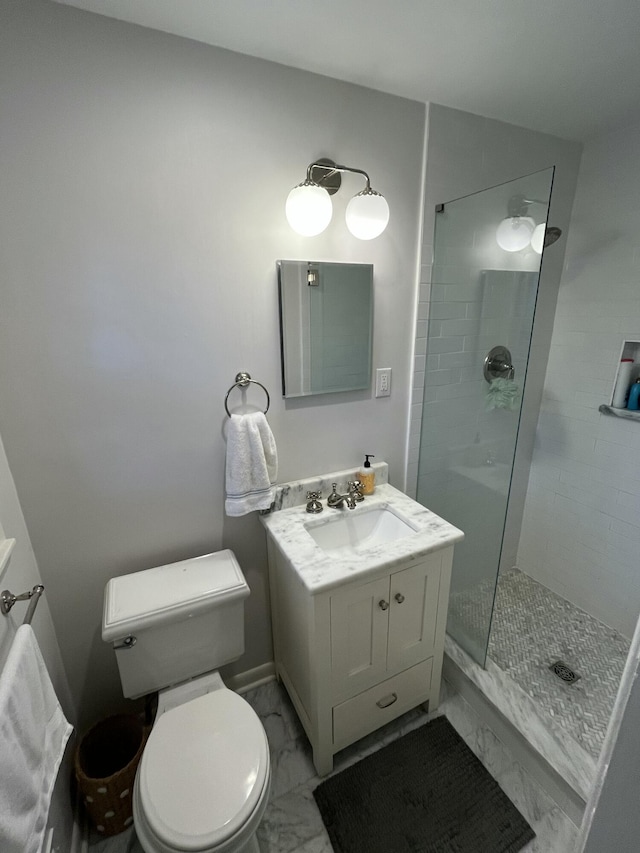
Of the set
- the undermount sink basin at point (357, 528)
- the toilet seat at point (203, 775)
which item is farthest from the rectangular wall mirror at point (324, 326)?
the toilet seat at point (203, 775)

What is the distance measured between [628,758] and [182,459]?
4.10 feet

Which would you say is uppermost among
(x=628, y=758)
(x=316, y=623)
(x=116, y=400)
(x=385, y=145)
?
(x=385, y=145)

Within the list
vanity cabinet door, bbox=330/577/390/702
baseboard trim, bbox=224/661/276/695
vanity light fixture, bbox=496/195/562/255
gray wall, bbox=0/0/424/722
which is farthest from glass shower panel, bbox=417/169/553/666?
baseboard trim, bbox=224/661/276/695

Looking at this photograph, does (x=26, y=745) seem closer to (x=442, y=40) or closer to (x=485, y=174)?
(x=442, y=40)

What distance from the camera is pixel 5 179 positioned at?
36.5 inches

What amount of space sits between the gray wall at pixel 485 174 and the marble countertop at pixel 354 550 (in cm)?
38

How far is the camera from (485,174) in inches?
61.2

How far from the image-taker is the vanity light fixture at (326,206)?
114cm

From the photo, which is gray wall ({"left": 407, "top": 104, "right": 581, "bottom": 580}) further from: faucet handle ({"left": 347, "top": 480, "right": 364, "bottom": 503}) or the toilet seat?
the toilet seat

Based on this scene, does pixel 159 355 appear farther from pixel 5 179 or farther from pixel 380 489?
pixel 380 489

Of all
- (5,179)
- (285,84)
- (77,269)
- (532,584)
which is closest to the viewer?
(5,179)

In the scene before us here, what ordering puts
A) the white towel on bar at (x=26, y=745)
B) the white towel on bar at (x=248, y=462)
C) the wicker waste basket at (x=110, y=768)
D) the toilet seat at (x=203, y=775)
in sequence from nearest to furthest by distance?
the white towel on bar at (x=26, y=745)
the toilet seat at (x=203, y=775)
the wicker waste basket at (x=110, y=768)
the white towel on bar at (x=248, y=462)

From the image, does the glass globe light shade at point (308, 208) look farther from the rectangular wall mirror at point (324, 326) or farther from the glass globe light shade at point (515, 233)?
the glass globe light shade at point (515, 233)

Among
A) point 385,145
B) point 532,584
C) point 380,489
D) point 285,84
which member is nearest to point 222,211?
point 285,84
